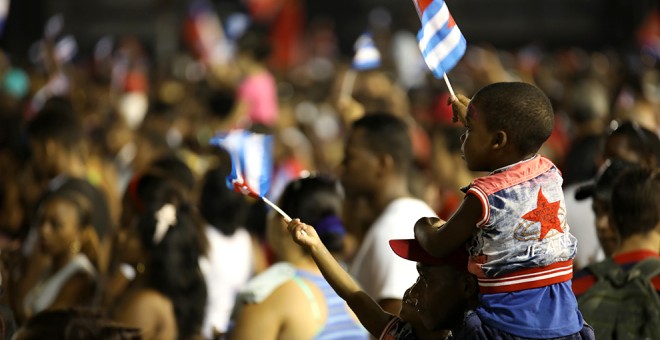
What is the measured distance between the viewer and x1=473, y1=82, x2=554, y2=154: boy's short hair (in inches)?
123

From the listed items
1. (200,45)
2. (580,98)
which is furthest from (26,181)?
(200,45)

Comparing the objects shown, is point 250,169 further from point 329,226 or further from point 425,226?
point 329,226

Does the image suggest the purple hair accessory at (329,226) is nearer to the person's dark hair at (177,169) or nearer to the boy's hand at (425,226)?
the boy's hand at (425,226)

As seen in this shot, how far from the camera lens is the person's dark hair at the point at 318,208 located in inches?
189

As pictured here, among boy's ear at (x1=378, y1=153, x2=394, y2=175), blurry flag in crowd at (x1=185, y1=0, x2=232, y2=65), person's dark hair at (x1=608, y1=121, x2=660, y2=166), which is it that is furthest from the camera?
blurry flag in crowd at (x1=185, y1=0, x2=232, y2=65)

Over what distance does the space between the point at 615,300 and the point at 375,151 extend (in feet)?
4.96

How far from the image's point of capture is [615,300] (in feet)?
13.6

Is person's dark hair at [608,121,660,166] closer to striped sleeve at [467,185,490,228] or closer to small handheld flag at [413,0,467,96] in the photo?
small handheld flag at [413,0,467,96]

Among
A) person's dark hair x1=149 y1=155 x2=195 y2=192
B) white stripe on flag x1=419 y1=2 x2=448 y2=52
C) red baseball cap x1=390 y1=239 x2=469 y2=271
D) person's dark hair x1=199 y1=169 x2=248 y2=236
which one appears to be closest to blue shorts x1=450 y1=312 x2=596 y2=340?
red baseball cap x1=390 y1=239 x2=469 y2=271

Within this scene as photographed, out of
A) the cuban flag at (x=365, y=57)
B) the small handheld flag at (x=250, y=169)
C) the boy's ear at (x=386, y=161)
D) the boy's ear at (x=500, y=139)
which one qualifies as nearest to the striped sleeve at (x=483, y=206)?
the boy's ear at (x=500, y=139)

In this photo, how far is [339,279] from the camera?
137 inches

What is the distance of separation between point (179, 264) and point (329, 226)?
0.76 m

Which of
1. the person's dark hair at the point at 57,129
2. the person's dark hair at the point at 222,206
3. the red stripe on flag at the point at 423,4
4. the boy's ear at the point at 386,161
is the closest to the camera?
the red stripe on flag at the point at 423,4

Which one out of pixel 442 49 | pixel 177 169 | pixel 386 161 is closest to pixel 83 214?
pixel 177 169
